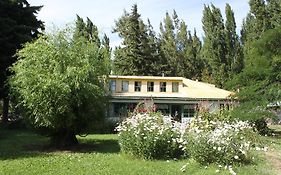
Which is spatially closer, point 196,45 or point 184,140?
point 184,140

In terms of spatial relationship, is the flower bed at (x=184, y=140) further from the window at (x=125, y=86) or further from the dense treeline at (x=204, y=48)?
the dense treeline at (x=204, y=48)

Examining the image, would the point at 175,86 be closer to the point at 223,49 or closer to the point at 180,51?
the point at 223,49

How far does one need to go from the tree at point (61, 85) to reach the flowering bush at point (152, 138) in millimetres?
3326

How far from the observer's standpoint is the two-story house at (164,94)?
36000mm

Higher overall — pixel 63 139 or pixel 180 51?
pixel 180 51

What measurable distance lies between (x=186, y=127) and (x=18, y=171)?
Answer: 5879 mm

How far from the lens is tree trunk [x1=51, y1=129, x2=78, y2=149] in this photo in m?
18.6

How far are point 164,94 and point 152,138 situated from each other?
24023 millimetres

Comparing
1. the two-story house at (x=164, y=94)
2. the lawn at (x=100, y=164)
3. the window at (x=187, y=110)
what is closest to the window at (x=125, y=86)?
the two-story house at (x=164, y=94)

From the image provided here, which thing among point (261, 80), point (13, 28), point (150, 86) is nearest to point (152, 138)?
point (261, 80)

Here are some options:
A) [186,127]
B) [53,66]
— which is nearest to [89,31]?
[53,66]

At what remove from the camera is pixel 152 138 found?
46.5 ft

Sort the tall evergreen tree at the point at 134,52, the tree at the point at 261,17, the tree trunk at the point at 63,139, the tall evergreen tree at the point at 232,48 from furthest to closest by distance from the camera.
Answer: the tall evergreen tree at the point at 134,52
the tall evergreen tree at the point at 232,48
the tree at the point at 261,17
the tree trunk at the point at 63,139

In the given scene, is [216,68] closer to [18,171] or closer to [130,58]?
[130,58]
